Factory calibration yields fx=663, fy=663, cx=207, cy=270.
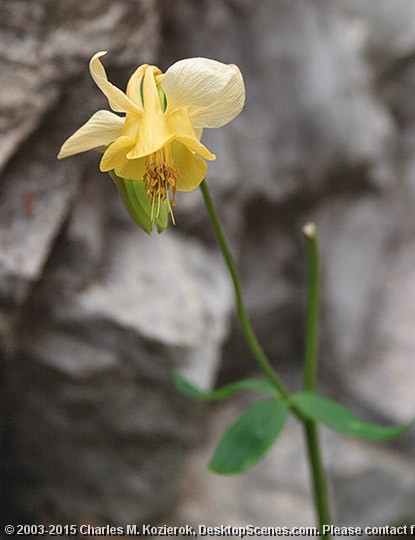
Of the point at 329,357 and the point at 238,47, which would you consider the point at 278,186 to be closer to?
the point at 238,47

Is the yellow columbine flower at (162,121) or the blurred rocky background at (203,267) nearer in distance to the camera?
the yellow columbine flower at (162,121)

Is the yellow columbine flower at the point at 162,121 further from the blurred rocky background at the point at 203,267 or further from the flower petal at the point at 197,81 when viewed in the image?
the blurred rocky background at the point at 203,267

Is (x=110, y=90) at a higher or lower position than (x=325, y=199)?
lower

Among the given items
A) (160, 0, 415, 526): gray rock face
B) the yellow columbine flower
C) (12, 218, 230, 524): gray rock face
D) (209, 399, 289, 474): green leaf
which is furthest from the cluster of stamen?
(160, 0, 415, 526): gray rock face

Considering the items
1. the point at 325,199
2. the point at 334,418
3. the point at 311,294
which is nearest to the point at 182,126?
the point at 311,294

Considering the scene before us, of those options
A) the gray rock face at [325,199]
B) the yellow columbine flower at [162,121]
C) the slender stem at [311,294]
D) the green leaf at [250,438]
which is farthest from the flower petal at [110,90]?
the gray rock face at [325,199]

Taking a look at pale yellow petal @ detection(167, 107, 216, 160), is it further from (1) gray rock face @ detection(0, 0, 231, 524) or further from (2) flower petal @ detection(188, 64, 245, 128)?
(1) gray rock face @ detection(0, 0, 231, 524)

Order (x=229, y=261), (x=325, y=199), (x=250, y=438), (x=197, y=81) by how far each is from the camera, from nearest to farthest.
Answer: (x=197, y=81), (x=229, y=261), (x=250, y=438), (x=325, y=199)

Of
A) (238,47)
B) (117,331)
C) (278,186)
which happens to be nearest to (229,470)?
(117,331)

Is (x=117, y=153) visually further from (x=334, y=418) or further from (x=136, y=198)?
(x=334, y=418)
